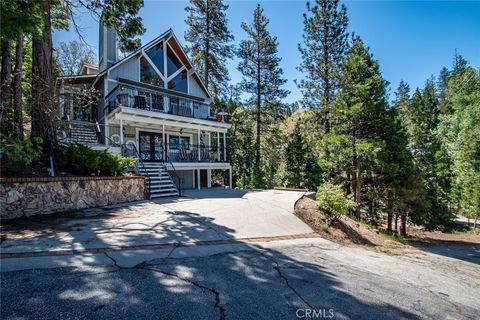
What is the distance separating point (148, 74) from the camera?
55.9ft

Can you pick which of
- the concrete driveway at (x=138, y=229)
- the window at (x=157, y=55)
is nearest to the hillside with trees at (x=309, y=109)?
the concrete driveway at (x=138, y=229)

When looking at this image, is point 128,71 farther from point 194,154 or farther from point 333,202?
point 333,202

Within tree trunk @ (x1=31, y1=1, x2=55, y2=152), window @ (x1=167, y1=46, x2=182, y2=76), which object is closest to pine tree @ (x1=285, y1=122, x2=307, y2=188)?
window @ (x1=167, y1=46, x2=182, y2=76)

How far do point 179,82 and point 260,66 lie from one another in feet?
30.8

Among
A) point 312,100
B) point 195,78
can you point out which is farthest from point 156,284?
point 312,100

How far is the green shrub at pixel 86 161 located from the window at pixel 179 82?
10415mm

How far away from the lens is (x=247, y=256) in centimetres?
466

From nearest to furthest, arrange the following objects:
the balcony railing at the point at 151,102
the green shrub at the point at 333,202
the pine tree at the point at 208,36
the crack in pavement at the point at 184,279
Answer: the crack in pavement at the point at 184,279 → the green shrub at the point at 333,202 → the balcony railing at the point at 151,102 → the pine tree at the point at 208,36

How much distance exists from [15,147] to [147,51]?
13515 mm

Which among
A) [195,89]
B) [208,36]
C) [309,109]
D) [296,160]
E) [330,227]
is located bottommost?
[330,227]

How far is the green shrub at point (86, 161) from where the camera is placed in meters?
8.54

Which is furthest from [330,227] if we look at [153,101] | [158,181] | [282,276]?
[153,101]

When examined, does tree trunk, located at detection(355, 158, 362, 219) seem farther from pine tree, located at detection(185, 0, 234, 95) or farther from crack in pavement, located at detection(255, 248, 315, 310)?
pine tree, located at detection(185, 0, 234, 95)

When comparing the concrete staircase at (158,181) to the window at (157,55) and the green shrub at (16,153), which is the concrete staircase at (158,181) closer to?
the green shrub at (16,153)
